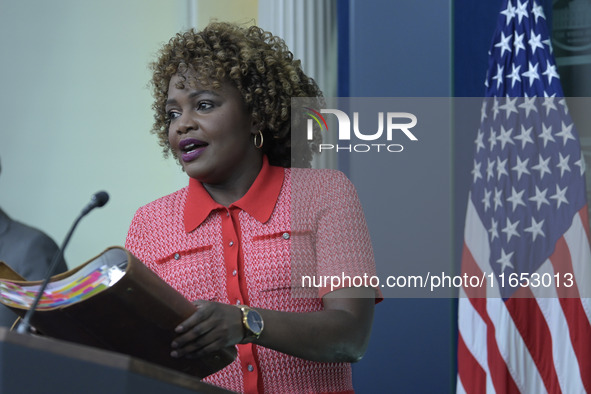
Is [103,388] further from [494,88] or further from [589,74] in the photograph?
[589,74]

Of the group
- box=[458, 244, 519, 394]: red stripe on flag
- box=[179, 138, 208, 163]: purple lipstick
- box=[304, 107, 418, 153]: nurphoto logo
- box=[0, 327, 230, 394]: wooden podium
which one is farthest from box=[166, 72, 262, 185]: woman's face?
box=[458, 244, 519, 394]: red stripe on flag

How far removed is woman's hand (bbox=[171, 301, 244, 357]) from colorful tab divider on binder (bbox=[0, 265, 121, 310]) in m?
0.16

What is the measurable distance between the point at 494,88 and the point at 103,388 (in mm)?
2736

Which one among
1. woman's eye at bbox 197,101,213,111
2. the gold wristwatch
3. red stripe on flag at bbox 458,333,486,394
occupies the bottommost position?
red stripe on flag at bbox 458,333,486,394

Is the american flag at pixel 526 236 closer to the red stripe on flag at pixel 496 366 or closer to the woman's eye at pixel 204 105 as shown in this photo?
the red stripe on flag at pixel 496 366

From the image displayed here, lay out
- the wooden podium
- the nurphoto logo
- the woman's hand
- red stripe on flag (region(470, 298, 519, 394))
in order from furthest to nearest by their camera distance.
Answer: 1. the nurphoto logo
2. red stripe on flag (region(470, 298, 519, 394))
3. the woman's hand
4. the wooden podium

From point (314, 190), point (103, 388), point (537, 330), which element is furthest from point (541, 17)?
point (103, 388)

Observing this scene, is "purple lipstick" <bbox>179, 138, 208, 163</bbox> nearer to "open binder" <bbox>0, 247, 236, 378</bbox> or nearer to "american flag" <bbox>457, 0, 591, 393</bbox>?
"open binder" <bbox>0, 247, 236, 378</bbox>

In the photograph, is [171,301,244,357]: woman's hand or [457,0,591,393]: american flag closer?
[171,301,244,357]: woman's hand

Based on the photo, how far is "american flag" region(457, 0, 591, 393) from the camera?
3.16 meters

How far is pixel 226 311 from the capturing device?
54.7 inches

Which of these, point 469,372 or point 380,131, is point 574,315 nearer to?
point 469,372

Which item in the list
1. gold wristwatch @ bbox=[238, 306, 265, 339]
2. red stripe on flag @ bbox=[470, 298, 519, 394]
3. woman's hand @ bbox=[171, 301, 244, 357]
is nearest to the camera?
woman's hand @ bbox=[171, 301, 244, 357]

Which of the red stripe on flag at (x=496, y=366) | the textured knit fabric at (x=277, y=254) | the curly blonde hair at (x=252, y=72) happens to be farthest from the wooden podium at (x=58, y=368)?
the red stripe on flag at (x=496, y=366)
